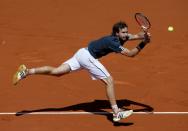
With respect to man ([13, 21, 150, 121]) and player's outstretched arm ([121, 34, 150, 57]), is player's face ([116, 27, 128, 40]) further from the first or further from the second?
player's outstretched arm ([121, 34, 150, 57])

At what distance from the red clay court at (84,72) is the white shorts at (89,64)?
0.87 m

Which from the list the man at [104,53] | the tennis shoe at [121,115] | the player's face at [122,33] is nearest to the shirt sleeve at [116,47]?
the man at [104,53]

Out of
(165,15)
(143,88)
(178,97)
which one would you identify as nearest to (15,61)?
(143,88)

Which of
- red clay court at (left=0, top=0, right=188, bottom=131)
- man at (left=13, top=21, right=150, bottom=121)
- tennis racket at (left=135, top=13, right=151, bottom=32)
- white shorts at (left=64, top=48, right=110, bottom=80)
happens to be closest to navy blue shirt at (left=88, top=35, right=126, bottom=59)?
man at (left=13, top=21, right=150, bottom=121)

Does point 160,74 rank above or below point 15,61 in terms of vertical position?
below

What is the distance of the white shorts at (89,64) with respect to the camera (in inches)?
398

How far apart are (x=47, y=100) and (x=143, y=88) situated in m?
2.12

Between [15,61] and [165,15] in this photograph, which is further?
[165,15]

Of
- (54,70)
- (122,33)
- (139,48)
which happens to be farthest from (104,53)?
(54,70)

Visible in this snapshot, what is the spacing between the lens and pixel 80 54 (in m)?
10.3

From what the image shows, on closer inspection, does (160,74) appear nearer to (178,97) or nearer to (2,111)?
(178,97)

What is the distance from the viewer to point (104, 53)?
33.5ft

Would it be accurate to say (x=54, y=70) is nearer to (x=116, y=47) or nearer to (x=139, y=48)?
(x=116, y=47)

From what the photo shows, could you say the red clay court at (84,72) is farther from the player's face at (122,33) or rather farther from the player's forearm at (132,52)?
the player's face at (122,33)
